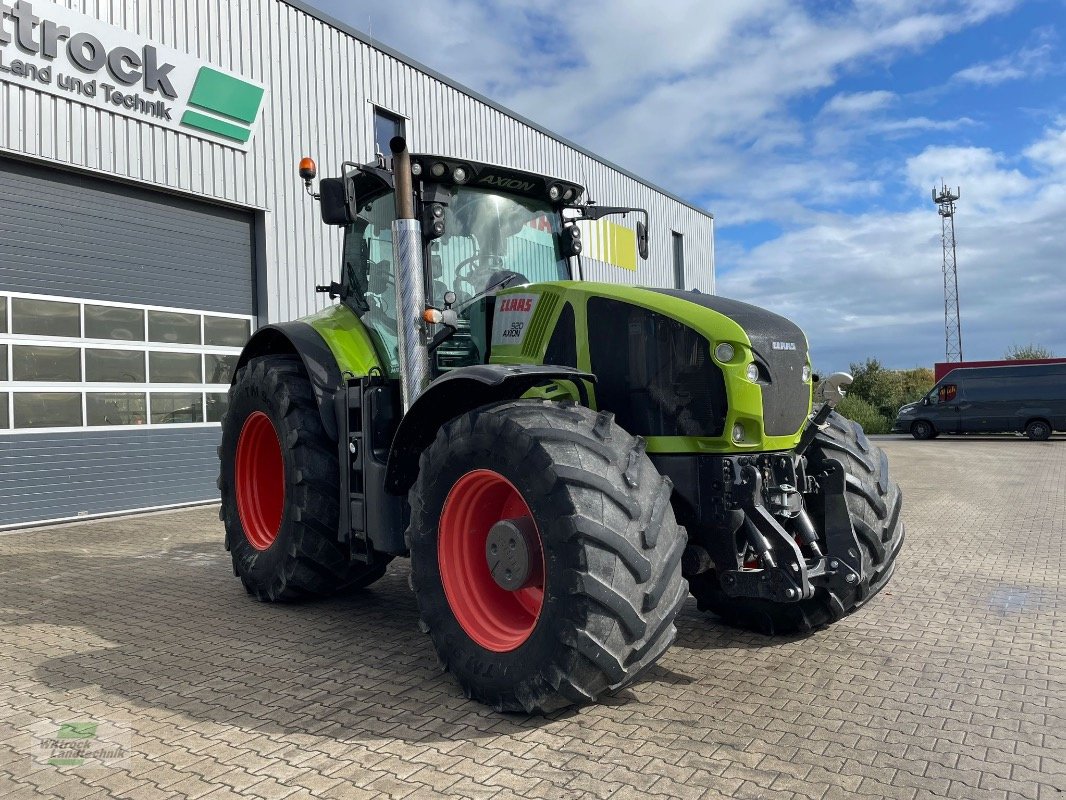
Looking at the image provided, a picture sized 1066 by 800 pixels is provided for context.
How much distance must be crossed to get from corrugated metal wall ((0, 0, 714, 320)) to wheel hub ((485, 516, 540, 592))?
594cm

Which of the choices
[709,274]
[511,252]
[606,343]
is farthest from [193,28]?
[709,274]

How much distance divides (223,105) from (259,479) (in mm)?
7071

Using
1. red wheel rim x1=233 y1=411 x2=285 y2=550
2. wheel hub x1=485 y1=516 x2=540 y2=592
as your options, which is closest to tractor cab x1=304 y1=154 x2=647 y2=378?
red wheel rim x1=233 y1=411 x2=285 y2=550

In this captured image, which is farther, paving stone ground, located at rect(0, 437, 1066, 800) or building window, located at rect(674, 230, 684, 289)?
building window, located at rect(674, 230, 684, 289)

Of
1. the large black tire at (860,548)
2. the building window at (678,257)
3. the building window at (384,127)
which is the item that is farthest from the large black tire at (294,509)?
the building window at (678,257)

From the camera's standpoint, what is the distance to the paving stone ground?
9.46 feet

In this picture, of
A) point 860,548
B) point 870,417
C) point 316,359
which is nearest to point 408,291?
point 316,359

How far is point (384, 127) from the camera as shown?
45.3ft

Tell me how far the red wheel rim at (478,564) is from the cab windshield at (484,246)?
4.38 feet

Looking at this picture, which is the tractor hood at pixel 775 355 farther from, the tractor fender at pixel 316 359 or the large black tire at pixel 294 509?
the large black tire at pixel 294 509

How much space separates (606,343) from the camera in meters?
4.04

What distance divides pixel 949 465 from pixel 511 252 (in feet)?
48.2

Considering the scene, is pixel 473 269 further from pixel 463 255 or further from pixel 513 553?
pixel 513 553

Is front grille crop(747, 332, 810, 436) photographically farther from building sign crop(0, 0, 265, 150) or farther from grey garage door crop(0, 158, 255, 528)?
building sign crop(0, 0, 265, 150)
